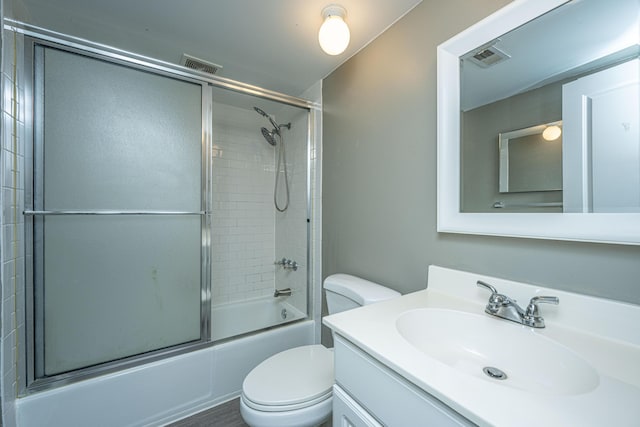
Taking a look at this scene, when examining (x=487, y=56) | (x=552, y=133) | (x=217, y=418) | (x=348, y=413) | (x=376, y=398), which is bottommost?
(x=217, y=418)

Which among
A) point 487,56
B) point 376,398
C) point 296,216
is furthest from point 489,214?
point 296,216

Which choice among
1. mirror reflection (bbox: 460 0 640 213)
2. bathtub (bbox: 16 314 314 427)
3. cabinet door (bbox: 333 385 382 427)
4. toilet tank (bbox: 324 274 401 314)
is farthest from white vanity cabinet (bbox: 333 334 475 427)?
bathtub (bbox: 16 314 314 427)

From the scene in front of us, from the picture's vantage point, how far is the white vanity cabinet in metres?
0.53

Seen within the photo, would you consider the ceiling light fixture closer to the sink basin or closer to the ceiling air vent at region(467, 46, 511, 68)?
the ceiling air vent at region(467, 46, 511, 68)

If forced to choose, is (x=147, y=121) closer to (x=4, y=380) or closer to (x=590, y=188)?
(x=4, y=380)

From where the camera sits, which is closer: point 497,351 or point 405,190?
point 497,351

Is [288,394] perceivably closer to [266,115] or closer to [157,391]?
[157,391]

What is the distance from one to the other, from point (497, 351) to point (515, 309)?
0.15m

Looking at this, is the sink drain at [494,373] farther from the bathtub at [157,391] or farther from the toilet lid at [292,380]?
the bathtub at [157,391]

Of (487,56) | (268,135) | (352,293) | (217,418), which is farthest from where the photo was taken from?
(268,135)

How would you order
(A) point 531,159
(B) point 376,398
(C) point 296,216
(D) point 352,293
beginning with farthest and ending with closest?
(C) point 296,216 < (D) point 352,293 < (A) point 531,159 < (B) point 376,398

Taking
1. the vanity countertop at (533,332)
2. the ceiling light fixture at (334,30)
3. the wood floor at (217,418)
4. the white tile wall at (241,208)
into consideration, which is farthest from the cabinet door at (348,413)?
the white tile wall at (241,208)

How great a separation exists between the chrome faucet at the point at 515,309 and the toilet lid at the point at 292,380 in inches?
28.1

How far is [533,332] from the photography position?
74 cm
